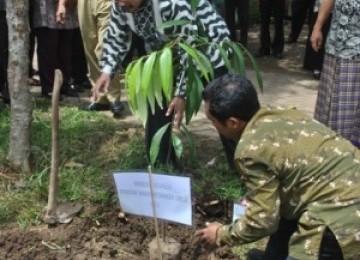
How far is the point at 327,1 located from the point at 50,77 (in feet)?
8.24

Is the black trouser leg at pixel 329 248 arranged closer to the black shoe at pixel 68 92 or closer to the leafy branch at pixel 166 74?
the leafy branch at pixel 166 74

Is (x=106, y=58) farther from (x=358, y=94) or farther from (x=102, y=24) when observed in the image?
(x=102, y=24)

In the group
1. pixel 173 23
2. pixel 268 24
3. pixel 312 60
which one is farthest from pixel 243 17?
pixel 173 23

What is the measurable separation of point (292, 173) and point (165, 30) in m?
1.30

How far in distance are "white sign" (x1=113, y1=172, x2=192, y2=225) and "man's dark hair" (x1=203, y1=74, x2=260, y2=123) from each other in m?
0.34

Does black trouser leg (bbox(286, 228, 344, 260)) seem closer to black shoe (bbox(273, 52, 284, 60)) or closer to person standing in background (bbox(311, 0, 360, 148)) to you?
person standing in background (bbox(311, 0, 360, 148))

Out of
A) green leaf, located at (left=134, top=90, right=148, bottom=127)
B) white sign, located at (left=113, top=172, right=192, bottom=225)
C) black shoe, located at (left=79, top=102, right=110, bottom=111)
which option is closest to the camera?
white sign, located at (left=113, top=172, right=192, bottom=225)

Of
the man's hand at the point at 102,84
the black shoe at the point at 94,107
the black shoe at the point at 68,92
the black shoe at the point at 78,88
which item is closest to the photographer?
the man's hand at the point at 102,84

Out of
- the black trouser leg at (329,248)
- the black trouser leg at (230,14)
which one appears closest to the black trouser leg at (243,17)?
the black trouser leg at (230,14)

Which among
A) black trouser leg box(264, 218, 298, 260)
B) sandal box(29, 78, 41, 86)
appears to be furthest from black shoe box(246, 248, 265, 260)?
sandal box(29, 78, 41, 86)

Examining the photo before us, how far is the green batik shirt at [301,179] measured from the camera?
235 centimetres

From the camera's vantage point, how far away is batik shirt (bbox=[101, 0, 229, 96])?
3330mm

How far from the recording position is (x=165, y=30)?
3.41 meters

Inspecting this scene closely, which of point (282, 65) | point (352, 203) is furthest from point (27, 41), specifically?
point (282, 65)
